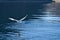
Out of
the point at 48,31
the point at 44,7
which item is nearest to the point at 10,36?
the point at 48,31

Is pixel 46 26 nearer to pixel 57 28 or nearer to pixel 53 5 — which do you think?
pixel 57 28

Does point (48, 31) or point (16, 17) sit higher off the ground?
point (16, 17)

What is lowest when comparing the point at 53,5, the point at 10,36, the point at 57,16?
the point at 10,36

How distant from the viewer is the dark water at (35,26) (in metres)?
2.00

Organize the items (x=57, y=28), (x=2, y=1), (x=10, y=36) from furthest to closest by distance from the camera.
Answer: (x=2, y=1)
(x=57, y=28)
(x=10, y=36)

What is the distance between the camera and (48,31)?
2.12m

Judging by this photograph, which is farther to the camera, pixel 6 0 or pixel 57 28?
pixel 6 0

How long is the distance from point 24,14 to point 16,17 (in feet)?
0.41

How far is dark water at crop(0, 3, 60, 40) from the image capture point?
78.7 inches

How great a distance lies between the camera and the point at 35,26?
2.24 metres

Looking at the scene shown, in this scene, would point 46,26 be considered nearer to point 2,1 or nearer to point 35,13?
point 35,13

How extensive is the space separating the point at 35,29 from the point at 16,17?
0.36 metres

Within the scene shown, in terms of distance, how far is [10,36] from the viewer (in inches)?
78.0

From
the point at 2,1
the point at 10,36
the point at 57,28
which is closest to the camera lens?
the point at 10,36
